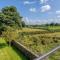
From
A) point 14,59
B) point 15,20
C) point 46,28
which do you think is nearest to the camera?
point 14,59

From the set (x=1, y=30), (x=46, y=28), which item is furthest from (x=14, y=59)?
(x=46, y=28)

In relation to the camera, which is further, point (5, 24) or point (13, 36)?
point (5, 24)

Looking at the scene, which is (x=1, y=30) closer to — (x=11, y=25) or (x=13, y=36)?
(x=11, y=25)

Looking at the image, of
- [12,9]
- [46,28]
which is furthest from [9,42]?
[46,28]

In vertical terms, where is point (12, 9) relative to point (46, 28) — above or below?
above

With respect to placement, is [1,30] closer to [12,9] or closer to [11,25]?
[11,25]

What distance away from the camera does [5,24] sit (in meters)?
27.7

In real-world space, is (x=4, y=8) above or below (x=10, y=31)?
above

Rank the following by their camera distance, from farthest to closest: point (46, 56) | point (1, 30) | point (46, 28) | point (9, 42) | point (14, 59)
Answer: point (46, 28), point (1, 30), point (9, 42), point (14, 59), point (46, 56)

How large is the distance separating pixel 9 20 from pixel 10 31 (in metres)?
4.23

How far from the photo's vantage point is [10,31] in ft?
80.1

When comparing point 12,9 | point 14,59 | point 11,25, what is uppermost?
point 12,9

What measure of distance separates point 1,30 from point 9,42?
4417mm

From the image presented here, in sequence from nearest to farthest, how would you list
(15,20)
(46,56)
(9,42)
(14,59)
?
1. (46,56)
2. (14,59)
3. (9,42)
4. (15,20)
